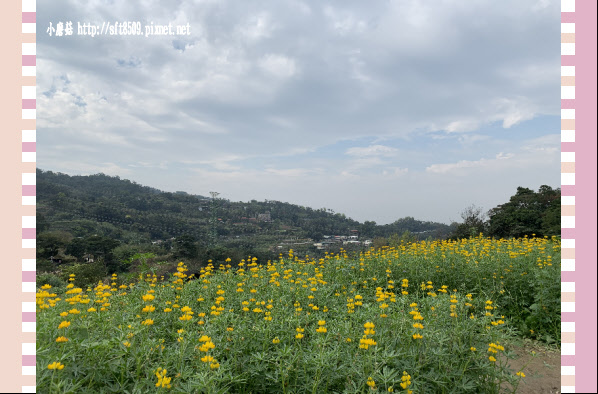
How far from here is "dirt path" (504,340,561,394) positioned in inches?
128

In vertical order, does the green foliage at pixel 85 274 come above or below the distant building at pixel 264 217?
below

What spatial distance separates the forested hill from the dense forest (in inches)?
4.9

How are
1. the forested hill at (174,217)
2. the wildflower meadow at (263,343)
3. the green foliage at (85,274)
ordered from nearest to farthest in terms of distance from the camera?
the wildflower meadow at (263,343) < the green foliage at (85,274) < the forested hill at (174,217)

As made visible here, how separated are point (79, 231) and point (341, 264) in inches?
944

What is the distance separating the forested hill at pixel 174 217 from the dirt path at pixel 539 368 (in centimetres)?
2020

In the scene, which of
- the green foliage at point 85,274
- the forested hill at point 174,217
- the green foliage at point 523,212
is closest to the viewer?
the green foliage at point 85,274

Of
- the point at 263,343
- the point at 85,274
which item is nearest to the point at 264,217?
the point at 85,274

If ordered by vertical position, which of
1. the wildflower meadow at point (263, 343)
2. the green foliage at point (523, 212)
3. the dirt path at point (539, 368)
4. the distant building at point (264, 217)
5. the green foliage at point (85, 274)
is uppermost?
the green foliage at point (523, 212)

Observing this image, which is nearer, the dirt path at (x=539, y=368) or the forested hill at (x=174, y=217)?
the dirt path at (x=539, y=368)

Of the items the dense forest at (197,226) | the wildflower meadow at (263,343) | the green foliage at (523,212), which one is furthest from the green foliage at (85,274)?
the green foliage at (523,212)

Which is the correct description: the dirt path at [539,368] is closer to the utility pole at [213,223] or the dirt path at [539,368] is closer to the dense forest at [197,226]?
A: the dense forest at [197,226]

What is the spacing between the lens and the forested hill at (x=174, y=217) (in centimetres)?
2808

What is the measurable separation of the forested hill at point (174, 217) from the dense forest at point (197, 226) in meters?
0.12

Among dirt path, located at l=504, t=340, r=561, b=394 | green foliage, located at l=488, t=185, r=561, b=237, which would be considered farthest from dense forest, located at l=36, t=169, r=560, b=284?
dirt path, located at l=504, t=340, r=561, b=394
